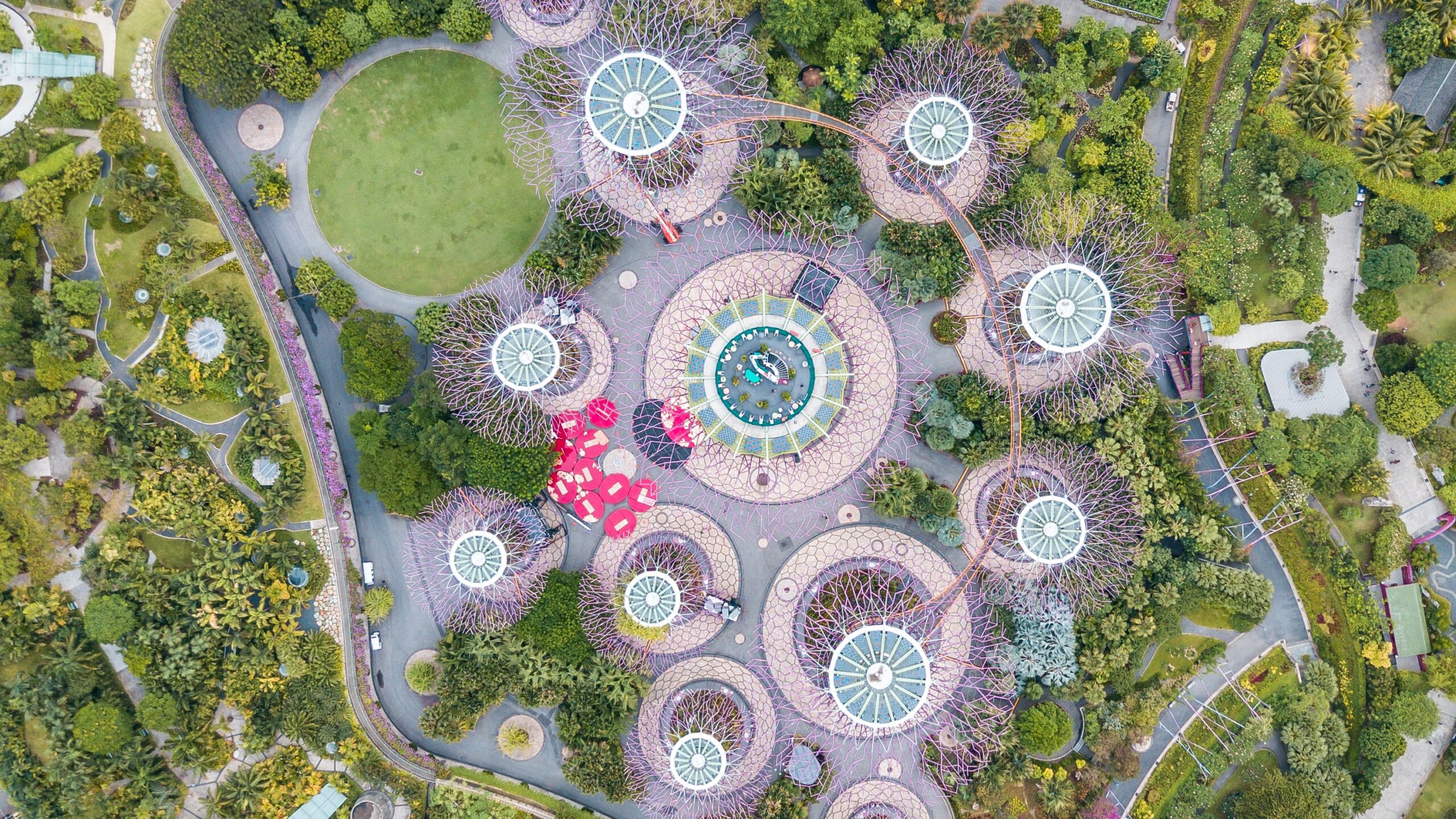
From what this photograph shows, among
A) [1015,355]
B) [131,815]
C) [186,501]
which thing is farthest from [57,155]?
[1015,355]

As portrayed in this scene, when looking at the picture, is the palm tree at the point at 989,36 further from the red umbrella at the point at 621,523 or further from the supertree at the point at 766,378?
the red umbrella at the point at 621,523

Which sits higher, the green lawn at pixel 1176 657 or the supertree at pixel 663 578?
the green lawn at pixel 1176 657

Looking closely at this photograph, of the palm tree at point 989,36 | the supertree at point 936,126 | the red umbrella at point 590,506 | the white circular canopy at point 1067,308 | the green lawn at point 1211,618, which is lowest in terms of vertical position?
the red umbrella at point 590,506

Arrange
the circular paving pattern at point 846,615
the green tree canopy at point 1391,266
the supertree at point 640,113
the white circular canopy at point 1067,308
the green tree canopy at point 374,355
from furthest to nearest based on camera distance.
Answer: the circular paving pattern at point 846,615, the green tree canopy at point 1391,266, the green tree canopy at point 374,355, the white circular canopy at point 1067,308, the supertree at point 640,113

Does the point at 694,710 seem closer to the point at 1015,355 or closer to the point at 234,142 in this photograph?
the point at 1015,355

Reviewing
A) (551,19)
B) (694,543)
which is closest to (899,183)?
(551,19)

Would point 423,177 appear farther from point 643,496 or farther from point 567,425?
point 643,496

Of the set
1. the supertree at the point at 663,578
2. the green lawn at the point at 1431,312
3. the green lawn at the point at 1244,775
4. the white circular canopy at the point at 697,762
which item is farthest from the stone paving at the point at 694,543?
the green lawn at the point at 1431,312
